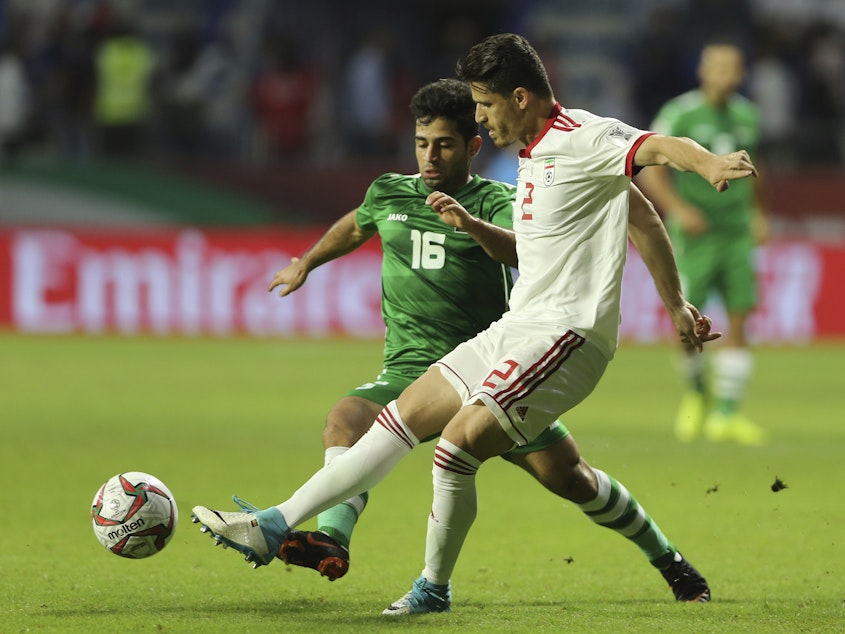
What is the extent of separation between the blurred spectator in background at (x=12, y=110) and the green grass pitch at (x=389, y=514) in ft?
16.9

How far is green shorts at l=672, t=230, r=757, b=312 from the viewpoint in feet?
33.8

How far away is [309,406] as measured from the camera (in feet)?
39.3

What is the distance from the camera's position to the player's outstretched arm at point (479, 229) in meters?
5.01

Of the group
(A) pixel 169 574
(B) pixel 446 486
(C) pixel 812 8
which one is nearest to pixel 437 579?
(B) pixel 446 486

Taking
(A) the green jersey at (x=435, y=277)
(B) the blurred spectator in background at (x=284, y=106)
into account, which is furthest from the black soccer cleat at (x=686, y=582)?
(B) the blurred spectator in background at (x=284, y=106)

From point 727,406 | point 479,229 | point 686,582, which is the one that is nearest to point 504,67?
point 479,229

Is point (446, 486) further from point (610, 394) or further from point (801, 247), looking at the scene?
point (801, 247)

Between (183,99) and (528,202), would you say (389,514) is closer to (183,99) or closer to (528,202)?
(528,202)

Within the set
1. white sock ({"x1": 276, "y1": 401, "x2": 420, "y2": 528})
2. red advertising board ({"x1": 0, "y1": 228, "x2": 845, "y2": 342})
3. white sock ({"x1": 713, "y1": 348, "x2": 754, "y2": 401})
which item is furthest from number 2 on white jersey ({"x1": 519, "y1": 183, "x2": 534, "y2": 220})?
red advertising board ({"x1": 0, "y1": 228, "x2": 845, "y2": 342})

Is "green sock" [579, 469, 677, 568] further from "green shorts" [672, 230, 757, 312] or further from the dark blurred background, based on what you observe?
the dark blurred background

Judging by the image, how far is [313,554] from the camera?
4977 mm

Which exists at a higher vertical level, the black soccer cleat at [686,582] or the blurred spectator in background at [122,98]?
the blurred spectator in background at [122,98]

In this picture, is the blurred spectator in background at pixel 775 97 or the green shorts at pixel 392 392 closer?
the green shorts at pixel 392 392

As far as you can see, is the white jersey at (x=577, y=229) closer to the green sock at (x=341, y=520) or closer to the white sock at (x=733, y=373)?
the green sock at (x=341, y=520)
